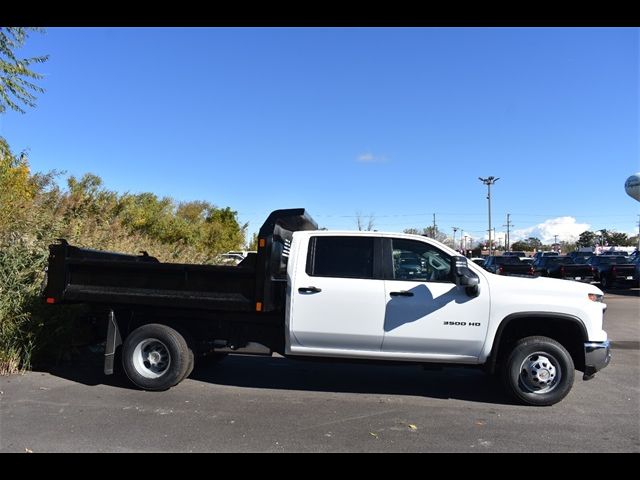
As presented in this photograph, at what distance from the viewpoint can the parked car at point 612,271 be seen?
76.3 feet

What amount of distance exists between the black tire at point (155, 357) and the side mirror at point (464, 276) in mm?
3275

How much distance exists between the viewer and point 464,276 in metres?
5.65

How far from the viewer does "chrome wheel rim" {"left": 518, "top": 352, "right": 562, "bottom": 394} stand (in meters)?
5.75

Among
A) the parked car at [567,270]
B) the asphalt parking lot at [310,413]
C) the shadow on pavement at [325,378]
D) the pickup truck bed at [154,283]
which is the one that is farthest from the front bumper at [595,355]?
the parked car at [567,270]

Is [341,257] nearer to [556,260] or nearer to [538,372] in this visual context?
[538,372]

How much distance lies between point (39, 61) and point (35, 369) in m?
6.08

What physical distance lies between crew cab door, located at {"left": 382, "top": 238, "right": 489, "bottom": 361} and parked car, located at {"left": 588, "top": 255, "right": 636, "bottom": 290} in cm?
2100

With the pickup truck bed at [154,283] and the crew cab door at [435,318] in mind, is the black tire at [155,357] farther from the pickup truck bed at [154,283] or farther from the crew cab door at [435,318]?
the crew cab door at [435,318]

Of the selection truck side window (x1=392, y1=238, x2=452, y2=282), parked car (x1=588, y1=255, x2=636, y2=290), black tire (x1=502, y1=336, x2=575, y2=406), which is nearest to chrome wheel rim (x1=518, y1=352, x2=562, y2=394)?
black tire (x1=502, y1=336, x2=575, y2=406)

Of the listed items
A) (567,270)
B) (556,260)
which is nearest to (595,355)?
(567,270)

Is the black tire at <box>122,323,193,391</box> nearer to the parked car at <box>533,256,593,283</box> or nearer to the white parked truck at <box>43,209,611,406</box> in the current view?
the white parked truck at <box>43,209,611,406</box>

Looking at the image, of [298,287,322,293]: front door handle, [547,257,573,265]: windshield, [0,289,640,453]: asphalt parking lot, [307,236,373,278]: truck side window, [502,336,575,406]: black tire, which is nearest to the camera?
[0,289,640,453]: asphalt parking lot
